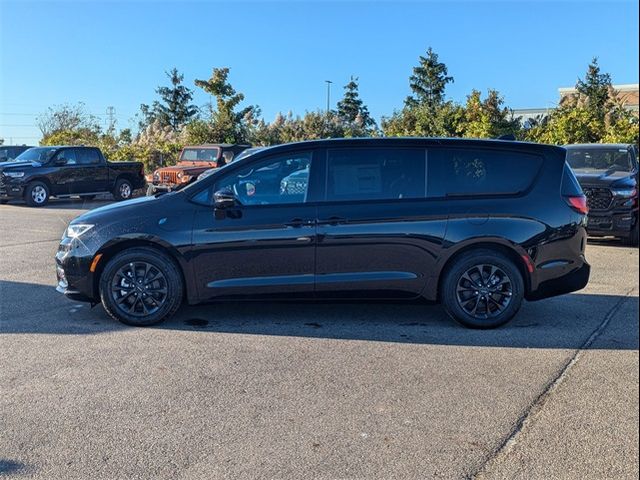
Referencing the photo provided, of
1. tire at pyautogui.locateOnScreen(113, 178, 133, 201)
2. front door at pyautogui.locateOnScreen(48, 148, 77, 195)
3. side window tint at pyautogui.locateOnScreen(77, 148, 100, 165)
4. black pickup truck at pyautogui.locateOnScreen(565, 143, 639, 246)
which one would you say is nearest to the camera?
black pickup truck at pyautogui.locateOnScreen(565, 143, 639, 246)

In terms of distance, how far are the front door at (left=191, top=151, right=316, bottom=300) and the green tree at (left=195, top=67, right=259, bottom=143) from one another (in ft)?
81.6

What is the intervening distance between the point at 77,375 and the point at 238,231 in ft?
6.34

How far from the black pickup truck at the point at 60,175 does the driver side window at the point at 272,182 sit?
591 inches

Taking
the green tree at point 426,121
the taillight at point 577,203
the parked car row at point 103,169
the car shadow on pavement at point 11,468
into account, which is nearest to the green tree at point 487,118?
the green tree at point 426,121

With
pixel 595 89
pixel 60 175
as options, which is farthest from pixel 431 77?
pixel 60 175

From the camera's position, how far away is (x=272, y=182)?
5.83 meters

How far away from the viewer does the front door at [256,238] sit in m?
5.70

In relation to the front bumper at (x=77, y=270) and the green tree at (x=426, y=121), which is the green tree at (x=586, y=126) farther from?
the front bumper at (x=77, y=270)

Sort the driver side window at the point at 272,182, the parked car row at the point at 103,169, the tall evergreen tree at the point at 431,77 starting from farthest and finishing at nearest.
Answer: the tall evergreen tree at the point at 431,77 → the parked car row at the point at 103,169 → the driver side window at the point at 272,182

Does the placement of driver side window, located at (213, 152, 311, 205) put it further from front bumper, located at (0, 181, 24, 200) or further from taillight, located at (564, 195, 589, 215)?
front bumper, located at (0, 181, 24, 200)

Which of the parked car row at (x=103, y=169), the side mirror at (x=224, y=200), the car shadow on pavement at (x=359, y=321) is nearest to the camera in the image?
the car shadow on pavement at (x=359, y=321)

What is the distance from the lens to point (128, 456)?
11.1 feet

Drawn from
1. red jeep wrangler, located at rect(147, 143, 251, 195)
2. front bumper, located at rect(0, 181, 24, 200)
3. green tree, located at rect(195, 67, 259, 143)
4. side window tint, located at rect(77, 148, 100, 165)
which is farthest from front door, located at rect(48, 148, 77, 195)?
green tree, located at rect(195, 67, 259, 143)

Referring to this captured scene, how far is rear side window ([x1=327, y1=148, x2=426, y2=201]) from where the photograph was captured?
19.2 feet
